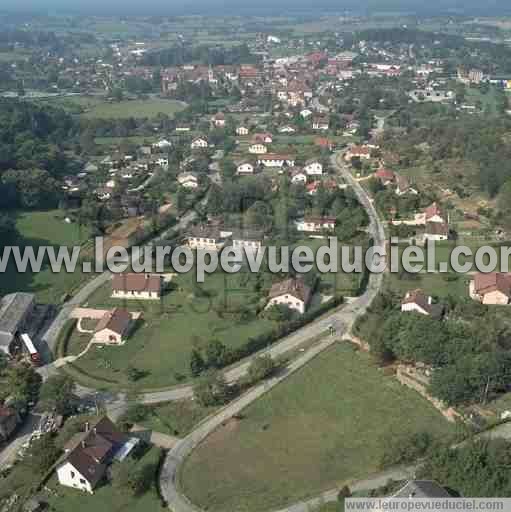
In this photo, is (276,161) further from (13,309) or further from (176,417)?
(176,417)

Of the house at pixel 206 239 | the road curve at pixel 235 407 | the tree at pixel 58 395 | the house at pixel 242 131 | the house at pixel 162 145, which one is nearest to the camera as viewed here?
the road curve at pixel 235 407

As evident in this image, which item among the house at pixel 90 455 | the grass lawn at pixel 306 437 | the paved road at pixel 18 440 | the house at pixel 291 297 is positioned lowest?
the paved road at pixel 18 440

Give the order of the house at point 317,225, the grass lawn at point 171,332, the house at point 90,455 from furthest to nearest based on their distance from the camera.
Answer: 1. the house at point 317,225
2. the grass lawn at point 171,332
3. the house at point 90,455

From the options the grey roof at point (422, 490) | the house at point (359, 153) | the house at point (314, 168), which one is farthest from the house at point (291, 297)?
the house at point (359, 153)

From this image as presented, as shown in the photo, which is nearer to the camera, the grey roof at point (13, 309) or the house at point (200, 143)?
the grey roof at point (13, 309)

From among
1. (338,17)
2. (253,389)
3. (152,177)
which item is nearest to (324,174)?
(152,177)

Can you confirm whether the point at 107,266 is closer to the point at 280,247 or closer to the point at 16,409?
the point at 280,247

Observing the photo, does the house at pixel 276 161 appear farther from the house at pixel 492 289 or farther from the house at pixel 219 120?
the house at pixel 492 289

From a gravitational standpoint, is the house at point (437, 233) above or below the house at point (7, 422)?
above
